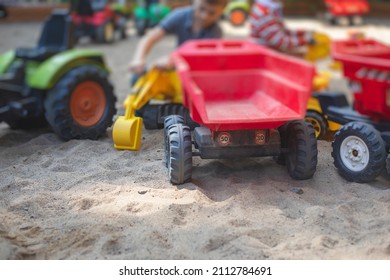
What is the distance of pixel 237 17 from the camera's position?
23.5ft

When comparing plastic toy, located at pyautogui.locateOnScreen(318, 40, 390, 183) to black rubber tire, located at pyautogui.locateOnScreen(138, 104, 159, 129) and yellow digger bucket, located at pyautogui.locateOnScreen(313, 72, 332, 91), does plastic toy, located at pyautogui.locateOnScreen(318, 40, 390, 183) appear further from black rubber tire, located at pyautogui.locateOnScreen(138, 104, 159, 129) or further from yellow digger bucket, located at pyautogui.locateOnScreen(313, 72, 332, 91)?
yellow digger bucket, located at pyautogui.locateOnScreen(313, 72, 332, 91)

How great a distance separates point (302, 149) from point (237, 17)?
566 cm

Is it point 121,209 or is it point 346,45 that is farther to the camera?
point 346,45

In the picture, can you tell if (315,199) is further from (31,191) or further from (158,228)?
(31,191)

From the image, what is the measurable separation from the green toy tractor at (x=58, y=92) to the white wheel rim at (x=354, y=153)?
34.4 inches

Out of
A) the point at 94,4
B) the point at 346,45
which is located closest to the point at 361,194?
the point at 346,45

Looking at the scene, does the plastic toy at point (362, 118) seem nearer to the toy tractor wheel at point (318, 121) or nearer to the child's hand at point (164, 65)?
the toy tractor wheel at point (318, 121)

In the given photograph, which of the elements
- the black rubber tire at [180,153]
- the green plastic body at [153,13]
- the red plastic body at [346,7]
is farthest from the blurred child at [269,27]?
the red plastic body at [346,7]

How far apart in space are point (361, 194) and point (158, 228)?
2.17ft

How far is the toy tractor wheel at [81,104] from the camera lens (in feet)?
7.12

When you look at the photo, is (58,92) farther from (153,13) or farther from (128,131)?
(153,13)

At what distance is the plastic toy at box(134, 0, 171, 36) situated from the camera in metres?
6.34

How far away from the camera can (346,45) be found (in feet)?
7.59
